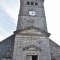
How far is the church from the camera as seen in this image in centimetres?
1727

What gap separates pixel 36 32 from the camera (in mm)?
18844

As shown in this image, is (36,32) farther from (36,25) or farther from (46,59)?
(46,59)

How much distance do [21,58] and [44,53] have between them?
3049 millimetres

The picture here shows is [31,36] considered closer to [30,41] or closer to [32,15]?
[30,41]

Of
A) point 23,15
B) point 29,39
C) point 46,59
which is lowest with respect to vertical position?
point 46,59

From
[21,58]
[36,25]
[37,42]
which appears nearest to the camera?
[21,58]

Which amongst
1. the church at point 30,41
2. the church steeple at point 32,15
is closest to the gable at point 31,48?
the church at point 30,41

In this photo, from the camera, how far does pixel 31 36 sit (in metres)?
18.4

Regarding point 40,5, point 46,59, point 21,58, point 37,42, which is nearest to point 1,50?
point 21,58

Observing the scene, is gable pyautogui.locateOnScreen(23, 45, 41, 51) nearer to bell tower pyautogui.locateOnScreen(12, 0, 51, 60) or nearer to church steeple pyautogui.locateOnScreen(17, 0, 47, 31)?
bell tower pyautogui.locateOnScreen(12, 0, 51, 60)

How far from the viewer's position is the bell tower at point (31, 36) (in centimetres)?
1723

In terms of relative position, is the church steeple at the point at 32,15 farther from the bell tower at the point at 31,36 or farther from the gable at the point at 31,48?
the gable at the point at 31,48

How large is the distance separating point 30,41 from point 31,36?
783 millimetres

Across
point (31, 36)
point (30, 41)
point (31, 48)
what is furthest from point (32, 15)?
point (31, 48)
